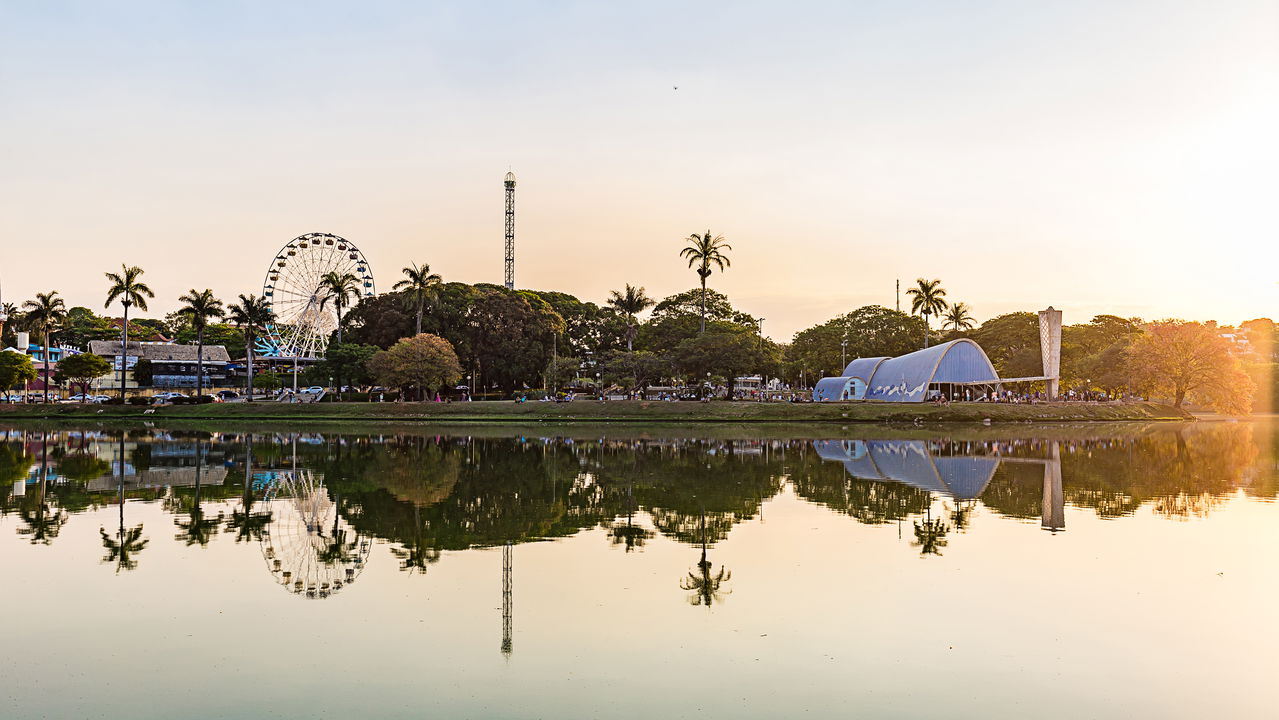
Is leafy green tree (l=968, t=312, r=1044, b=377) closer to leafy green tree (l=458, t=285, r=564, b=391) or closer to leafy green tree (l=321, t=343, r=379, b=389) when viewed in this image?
leafy green tree (l=458, t=285, r=564, b=391)

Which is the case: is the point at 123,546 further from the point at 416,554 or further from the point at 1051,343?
the point at 1051,343

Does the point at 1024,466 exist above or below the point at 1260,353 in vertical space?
below

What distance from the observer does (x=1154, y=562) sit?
16547 millimetres

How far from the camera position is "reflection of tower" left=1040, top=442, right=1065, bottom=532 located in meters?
20.9

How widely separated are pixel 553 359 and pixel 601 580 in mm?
72023

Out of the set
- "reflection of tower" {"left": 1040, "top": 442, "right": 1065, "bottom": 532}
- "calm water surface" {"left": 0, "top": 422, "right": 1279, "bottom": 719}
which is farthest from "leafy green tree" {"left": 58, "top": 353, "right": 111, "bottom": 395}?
"reflection of tower" {"left": 1040, "top": 442, "right": 1065, "bottom": 532}

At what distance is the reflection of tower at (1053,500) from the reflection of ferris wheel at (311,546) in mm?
15719

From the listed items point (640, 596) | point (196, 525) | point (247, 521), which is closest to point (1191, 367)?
point (640, 596)

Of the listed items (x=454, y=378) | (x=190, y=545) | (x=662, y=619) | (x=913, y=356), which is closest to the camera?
(x=662, y=619)

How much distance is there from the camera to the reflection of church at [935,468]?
84.8ft

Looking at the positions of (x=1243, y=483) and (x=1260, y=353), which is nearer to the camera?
(x=1243, y=483)

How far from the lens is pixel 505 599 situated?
13.8 m

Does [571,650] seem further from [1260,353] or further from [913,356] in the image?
[1260,353]

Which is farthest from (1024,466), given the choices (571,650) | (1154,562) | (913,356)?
(913,356)
